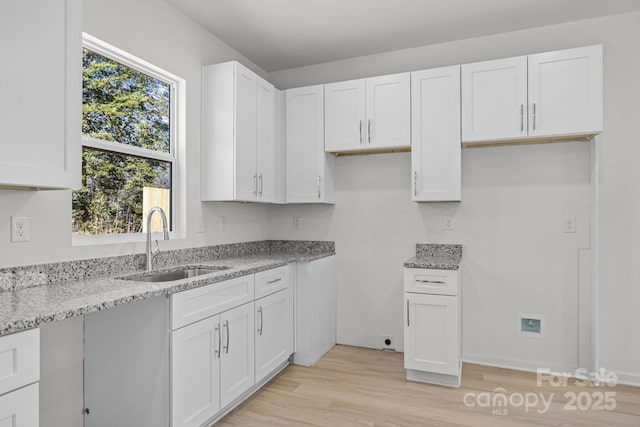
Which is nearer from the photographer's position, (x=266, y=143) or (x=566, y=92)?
(x=566, y=92)

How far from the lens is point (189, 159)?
2.86 m

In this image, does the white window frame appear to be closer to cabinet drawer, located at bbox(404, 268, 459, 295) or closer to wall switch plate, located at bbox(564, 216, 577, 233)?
cabinet drawer, located at bbox(404, 268, 459, 295)

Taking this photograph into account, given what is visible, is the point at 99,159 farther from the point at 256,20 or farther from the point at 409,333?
the point at 409,333

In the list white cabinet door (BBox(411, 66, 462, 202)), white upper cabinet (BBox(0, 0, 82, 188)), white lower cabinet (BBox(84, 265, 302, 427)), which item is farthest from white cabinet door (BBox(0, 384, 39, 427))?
white cabinet door (BBox(411, 66, 462, 202))

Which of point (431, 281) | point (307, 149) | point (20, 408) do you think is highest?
point (307, 149)

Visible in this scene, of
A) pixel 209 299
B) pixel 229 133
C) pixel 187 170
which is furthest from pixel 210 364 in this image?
pixel 229 133

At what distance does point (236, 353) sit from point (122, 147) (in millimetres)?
1470

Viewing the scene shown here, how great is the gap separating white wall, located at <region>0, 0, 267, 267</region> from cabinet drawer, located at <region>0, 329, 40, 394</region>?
27.4 inches

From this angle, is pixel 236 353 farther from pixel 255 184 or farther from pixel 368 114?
pixel 368 114

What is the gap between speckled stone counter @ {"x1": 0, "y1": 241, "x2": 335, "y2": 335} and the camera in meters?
1.35

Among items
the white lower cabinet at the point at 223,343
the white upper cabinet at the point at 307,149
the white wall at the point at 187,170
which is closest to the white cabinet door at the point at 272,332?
the white lower cabinet at the point at 223,343

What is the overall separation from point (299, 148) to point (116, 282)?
6.64 ft

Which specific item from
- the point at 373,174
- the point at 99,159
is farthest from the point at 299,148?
the point at 99,159

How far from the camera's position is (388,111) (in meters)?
3.21
